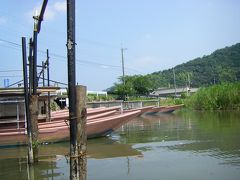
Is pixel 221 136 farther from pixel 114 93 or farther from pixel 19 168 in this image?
pixel 114 93

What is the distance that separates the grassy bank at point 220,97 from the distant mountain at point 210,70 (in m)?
54.5

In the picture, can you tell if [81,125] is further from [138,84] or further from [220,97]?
[138,84]

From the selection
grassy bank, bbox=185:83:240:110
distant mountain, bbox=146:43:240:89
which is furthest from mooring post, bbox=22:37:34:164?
distant mountain, bbox=146:43:240:89

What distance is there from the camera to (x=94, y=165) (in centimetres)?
1184

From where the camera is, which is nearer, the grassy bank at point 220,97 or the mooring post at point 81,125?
the mooring post at point 81,125

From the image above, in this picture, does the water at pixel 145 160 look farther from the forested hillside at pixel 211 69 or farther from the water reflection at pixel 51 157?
the forested hillside at pixel 211 69

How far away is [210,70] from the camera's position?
122250 mm

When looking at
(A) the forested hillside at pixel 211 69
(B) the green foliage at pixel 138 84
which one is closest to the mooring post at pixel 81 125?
(B) the green foliage at pixel 138 84

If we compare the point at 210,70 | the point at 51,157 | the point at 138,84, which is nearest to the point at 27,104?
the point at 51,157

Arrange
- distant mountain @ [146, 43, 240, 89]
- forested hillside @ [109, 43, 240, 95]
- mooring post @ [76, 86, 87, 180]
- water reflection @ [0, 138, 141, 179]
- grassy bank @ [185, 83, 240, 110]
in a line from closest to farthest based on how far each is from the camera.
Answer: mooring post @ [76, 86, 87, 180]
water reflection @ [0, 138, 141, 179]
grassy bank @ [185, 83, 240, 110]
forested hillside @ [109, 43, 240, 95]
distant mountain @ [146, 43, 240, 89]

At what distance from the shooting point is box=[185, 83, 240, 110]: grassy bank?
128 feet

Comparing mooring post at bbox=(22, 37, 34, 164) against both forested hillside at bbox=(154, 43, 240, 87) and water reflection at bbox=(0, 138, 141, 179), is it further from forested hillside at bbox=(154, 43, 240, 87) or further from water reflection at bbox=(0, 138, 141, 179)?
forested hillside at bbox=(154, 43, 240, 87)

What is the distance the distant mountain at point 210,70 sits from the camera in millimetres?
107938

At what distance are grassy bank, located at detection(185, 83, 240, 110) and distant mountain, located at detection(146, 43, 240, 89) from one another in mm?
54451
